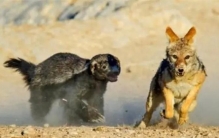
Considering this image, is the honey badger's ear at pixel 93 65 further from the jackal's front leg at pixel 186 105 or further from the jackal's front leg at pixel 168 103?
the jackal's front leg at pixel 186 105

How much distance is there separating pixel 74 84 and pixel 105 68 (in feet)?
1.94

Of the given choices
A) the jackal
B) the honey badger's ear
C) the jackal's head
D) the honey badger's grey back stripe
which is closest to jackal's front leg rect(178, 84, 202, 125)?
the jackal

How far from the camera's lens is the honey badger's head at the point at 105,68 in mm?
12727

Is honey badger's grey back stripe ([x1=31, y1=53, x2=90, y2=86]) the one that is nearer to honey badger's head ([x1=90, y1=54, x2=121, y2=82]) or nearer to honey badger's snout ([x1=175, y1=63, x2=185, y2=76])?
honey badger's head ([x1=90, y1=54, x2=121, y2=82])

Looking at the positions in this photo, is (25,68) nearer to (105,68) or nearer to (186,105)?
(105,68)

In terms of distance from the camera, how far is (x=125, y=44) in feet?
64.4

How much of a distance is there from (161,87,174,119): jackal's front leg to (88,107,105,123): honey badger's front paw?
2178 mm

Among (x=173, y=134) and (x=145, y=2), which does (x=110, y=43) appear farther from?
(x=173, y=134)

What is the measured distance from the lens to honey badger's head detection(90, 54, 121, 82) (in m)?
12.7

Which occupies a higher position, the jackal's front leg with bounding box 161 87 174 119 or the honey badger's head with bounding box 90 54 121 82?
the honey badger's head with bounding box 90 54 121 82

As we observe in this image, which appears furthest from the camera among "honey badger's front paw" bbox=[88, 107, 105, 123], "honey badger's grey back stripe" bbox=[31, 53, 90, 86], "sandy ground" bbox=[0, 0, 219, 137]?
"sandy ground" bbox=[0, 0, 219, 137]

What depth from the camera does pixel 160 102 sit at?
1108 centimetres

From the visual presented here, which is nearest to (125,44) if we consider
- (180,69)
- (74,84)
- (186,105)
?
(74,84)

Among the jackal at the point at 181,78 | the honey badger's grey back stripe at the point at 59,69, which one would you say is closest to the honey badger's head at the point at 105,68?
the honey badger's grey back stripe at the point at 59,69
